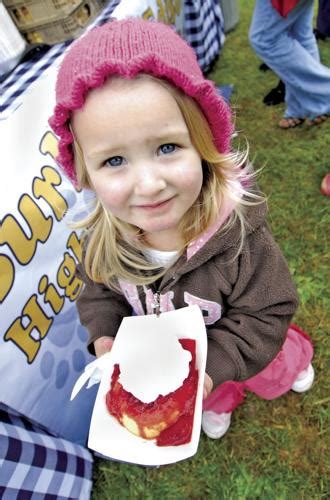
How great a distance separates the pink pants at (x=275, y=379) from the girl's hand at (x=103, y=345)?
18.8 inches

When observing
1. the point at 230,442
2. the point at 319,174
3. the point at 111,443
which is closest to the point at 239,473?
the point at 230,442

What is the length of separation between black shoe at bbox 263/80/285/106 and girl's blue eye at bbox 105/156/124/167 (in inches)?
94.5

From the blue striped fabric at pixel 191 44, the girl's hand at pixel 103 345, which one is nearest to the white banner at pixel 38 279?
the blue striped fabric at pixel 191 44

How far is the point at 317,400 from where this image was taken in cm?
154

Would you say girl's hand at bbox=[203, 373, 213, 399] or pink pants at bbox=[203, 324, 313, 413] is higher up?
girl's hand at bbox=[203, 373, 213, 399]

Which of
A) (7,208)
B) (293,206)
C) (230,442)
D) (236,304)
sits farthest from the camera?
(293,206)

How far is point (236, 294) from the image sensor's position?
0.99 meters

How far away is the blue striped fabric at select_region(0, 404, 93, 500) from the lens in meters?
1.11

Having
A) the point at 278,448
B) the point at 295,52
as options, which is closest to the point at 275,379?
the point at 278,448

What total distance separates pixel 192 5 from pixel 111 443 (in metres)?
2.96

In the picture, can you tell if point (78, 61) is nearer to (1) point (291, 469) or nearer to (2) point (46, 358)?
(2) point (46, 358)

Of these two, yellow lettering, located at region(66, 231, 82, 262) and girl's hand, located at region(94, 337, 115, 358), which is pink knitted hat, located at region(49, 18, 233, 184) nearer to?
girl's hand, located at region(94, 337, 115, 358)

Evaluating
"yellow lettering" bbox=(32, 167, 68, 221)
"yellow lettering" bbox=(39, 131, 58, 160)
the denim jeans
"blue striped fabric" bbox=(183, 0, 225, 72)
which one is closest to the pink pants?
"yellow lettering" bbox=(32, 167, 68, 221)

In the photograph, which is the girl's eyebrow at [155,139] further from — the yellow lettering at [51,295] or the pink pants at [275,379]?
the pink pants at [275,379]
